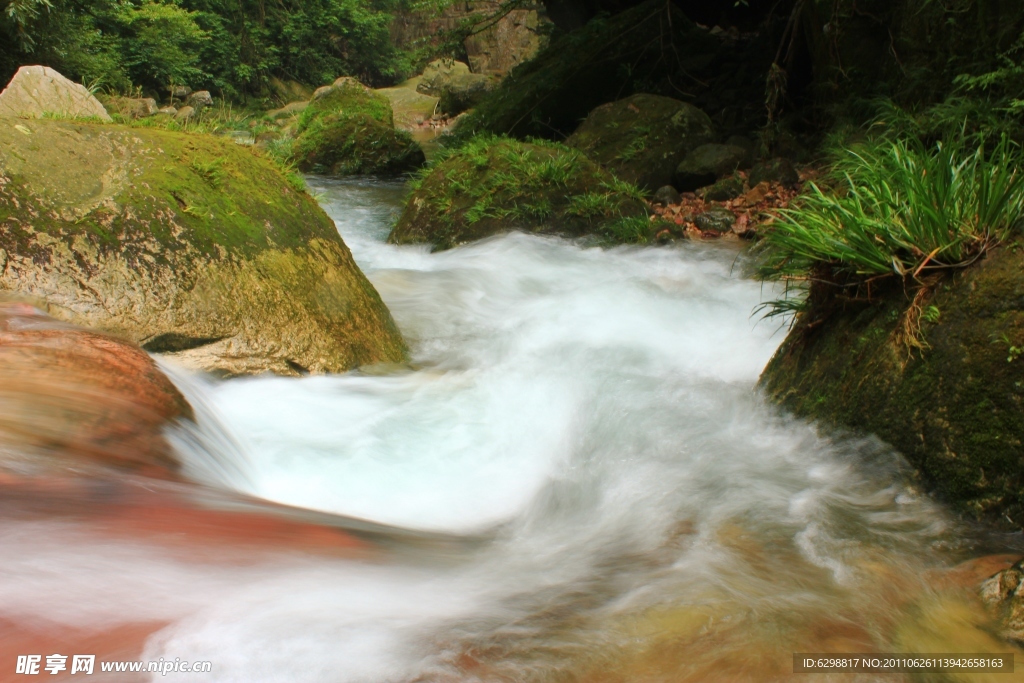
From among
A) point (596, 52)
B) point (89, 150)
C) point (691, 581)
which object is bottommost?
point (691, 581)

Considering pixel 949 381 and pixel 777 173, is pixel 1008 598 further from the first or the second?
pixel 777 173

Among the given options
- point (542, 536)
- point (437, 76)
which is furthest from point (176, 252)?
point (437, 76)

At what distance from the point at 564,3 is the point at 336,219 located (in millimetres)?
7306

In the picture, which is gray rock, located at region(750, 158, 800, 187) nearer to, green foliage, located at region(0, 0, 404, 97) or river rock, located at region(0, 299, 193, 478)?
river rock, located at region(0, 299, 193, 478)

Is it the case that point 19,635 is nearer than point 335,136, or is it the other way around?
point 19,635

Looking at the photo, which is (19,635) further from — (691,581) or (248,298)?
(248,298)

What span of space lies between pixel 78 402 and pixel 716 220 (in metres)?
6.84

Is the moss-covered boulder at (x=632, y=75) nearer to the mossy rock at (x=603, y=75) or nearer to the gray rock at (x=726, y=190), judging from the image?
the mossy rock at (x=603, y=75)

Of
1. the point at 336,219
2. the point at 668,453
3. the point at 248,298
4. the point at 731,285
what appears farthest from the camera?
the point at 336,219

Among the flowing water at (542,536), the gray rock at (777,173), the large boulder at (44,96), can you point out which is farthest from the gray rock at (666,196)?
the large boulder at (44,96)

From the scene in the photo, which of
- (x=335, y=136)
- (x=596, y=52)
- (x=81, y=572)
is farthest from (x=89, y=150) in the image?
(x=335, y=136)

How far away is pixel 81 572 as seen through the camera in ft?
6.26

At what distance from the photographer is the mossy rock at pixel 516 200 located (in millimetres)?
7938

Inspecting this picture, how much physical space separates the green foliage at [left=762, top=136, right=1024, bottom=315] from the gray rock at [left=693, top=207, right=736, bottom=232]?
4.21 metres
